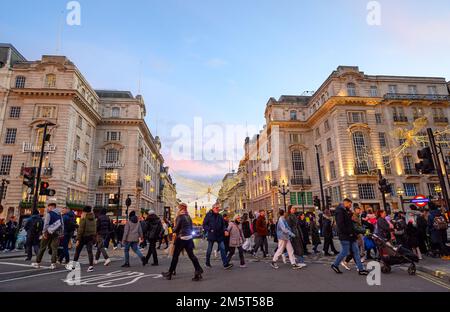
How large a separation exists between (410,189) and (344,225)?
118ft

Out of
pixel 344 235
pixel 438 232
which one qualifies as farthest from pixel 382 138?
pixel 344 235

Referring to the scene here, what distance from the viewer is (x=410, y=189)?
119 feet

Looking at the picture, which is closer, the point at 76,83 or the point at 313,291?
the point at 313,291

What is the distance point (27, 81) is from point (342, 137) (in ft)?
142

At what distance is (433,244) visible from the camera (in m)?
10.0

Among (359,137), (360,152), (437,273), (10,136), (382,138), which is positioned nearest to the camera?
(437,273)

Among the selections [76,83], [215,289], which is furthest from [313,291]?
[76,83]

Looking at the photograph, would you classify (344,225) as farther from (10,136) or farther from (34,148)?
(10,136)

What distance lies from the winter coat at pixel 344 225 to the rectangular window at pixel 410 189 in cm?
3513

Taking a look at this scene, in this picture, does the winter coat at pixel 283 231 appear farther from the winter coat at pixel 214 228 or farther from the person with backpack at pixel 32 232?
the person with backpack at pixel 32 232

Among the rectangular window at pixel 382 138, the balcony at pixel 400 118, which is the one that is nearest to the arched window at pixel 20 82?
the rectangular window at pixel 382 138
